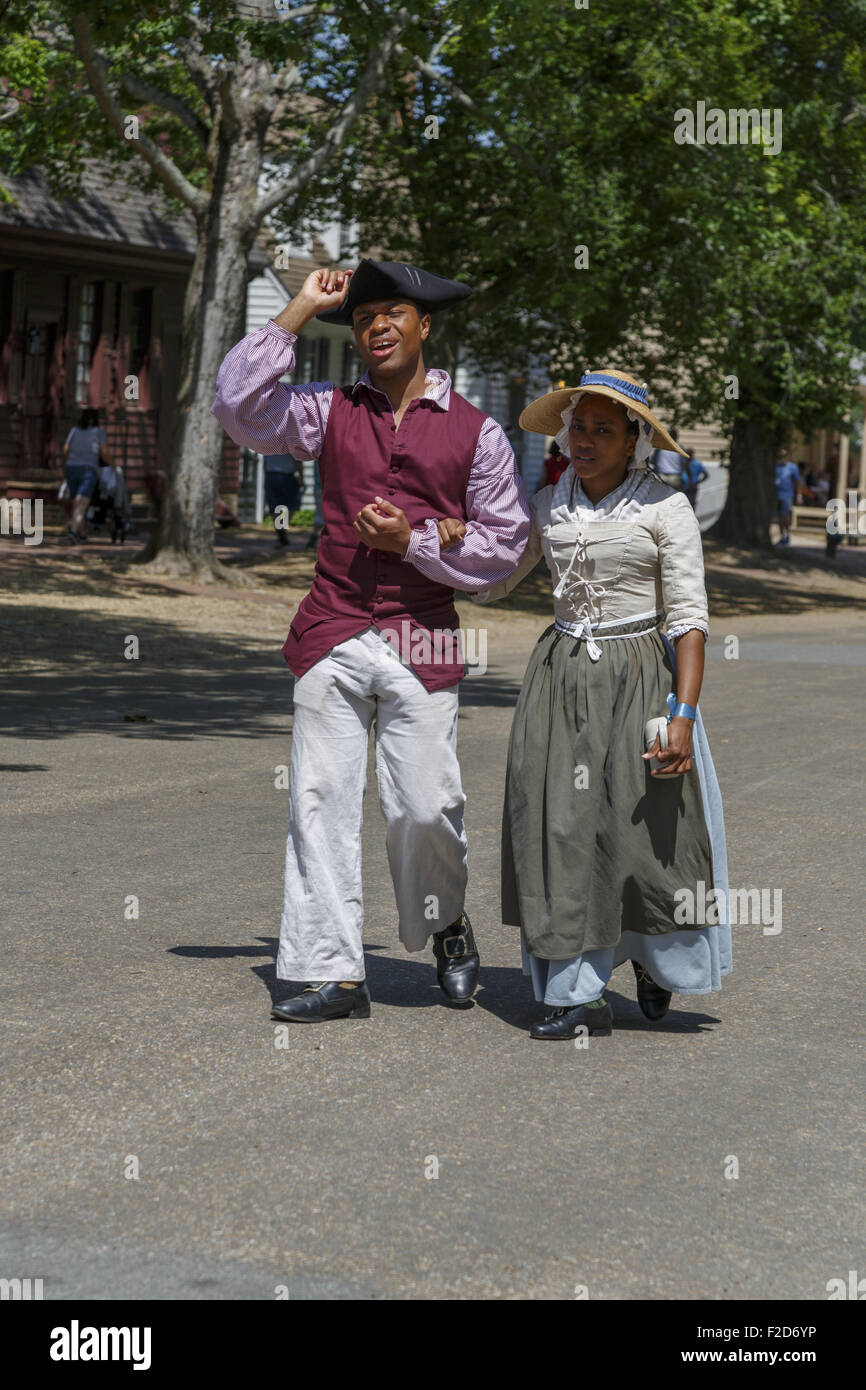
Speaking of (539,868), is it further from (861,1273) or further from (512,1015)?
(861,1273)

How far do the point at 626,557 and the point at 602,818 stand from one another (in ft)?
2.35

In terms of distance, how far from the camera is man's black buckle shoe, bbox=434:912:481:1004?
5645mm

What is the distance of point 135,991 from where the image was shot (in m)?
5.67

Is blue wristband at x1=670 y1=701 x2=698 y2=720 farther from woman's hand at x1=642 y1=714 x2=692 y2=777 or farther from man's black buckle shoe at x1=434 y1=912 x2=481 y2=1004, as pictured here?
man's black buckle shoe at x1=434 y1=912 x2=481 y2=1004

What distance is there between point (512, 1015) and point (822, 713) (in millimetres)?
8369

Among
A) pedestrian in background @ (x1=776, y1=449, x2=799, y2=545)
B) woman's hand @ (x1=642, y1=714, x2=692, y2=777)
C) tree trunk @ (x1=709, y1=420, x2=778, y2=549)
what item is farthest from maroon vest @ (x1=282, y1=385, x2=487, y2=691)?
pedestrian in background @ (x1=776, y1=449, x2=799, y2=545)

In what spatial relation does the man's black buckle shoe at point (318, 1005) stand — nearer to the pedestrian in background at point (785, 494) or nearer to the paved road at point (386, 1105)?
the paved road at point (386, 1105)

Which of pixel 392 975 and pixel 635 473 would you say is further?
pixel 392 975

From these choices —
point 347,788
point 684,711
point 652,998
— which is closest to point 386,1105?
point 347,788

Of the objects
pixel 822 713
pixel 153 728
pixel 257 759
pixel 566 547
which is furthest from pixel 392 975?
pixel 822 713

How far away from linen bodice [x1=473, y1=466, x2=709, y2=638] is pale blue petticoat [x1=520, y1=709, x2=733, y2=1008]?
13.7 inches

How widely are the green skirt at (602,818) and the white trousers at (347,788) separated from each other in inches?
9.8

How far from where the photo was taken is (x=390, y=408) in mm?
5441
